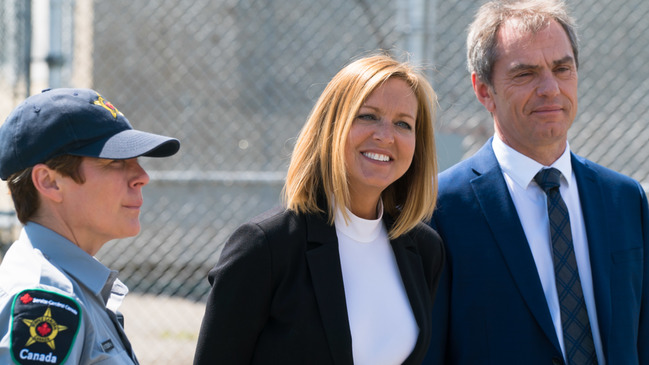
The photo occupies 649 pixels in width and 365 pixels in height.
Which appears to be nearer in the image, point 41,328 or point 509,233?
point 41,328

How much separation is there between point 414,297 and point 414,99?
0.63 meters

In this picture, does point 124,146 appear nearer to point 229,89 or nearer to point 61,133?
point 61,133

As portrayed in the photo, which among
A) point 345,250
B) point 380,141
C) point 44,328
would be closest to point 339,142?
point 380,141

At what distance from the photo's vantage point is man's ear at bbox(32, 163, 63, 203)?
1.81m

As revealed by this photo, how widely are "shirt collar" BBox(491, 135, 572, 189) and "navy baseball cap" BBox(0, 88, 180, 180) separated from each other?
128 centimetres

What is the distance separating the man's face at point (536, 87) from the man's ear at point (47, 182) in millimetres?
1569

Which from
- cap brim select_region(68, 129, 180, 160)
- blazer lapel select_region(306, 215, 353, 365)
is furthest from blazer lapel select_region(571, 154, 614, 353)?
cap brim select_region(68, 129, 180, 160)

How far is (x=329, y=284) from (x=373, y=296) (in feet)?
0.54

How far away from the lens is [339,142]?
219cm

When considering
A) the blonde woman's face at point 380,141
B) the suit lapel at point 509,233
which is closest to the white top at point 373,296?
the blonde woman's face at point 380,141

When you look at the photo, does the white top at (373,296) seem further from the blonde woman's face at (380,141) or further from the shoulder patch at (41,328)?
the shoulder patch at (41,328)

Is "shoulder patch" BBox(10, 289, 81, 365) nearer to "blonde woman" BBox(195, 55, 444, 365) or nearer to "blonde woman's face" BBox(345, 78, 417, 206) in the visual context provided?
"blonde woman" BBox(195, 55, 444, 365)

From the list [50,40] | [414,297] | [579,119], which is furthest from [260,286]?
[579,119]

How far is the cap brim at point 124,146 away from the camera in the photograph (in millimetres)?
1855
